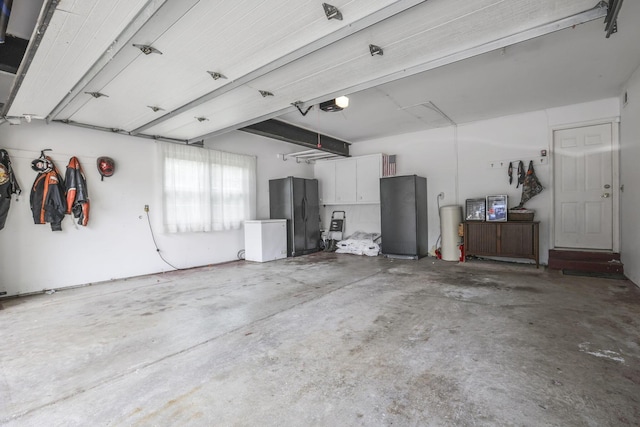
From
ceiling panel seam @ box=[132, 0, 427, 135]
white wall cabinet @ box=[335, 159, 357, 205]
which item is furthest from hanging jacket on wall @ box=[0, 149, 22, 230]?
white wall cabinet @ box=[335, 159, 357, 205]

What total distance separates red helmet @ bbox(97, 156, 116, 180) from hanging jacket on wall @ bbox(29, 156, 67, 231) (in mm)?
539

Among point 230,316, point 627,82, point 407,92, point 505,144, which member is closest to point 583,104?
point 627,82

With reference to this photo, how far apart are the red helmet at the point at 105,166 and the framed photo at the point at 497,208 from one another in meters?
6.87

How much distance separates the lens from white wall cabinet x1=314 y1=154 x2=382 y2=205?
7.38 meters

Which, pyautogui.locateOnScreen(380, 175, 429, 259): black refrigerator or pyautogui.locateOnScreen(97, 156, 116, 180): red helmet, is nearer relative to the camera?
pyautogui.locateOnScreen(97, 156, 116, 180): red helmet

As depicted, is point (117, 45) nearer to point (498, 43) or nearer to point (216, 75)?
point (216, 75)

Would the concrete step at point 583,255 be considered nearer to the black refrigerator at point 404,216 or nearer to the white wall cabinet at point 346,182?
the black refrigerator at point 404,216

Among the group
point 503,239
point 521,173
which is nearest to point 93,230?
point 503,239

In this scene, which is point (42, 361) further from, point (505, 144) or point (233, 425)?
point (505, 144)

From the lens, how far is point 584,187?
5277 mm

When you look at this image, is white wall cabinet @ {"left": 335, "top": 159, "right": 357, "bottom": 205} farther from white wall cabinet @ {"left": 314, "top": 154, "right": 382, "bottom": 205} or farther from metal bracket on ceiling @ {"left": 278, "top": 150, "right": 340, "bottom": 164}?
metal bracket on ceiling @ {"left": 278, "top": 150, "right": 340, "bottom": 164}

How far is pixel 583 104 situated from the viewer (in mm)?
5250

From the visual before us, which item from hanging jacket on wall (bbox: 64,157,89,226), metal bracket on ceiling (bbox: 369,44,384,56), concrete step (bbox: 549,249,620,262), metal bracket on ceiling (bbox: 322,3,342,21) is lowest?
concrete step (bbox: 549,249,620,262)

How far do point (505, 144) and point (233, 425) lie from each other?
664cm
